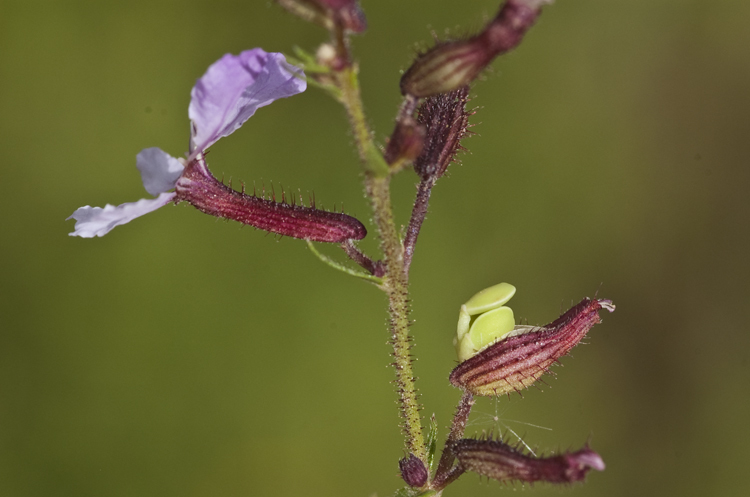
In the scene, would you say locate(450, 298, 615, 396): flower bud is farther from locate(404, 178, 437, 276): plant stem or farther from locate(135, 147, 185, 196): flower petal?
locate(135, 147, 185, 196): flower petal

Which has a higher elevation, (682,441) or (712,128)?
(712,128)

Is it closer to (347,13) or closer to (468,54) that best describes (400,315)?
(468,54)

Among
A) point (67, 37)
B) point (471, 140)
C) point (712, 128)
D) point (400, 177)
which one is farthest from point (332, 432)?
point (712, 128)

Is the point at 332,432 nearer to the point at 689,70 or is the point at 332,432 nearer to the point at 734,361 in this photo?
the point at 734,361

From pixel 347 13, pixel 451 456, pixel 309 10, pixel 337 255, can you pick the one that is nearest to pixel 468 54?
pixel 347 13

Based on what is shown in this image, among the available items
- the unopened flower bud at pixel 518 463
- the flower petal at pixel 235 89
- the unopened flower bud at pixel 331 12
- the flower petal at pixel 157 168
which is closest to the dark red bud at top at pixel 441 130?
the flower petal at pixel 235 89

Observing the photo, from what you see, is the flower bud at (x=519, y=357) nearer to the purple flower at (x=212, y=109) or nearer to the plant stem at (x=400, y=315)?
the plant stem at (x=400, y=315)

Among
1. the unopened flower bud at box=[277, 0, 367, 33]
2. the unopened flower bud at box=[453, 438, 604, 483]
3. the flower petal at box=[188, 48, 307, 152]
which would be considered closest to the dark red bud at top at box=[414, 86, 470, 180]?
the flower petal at box=[188, 48, 307, 152]
